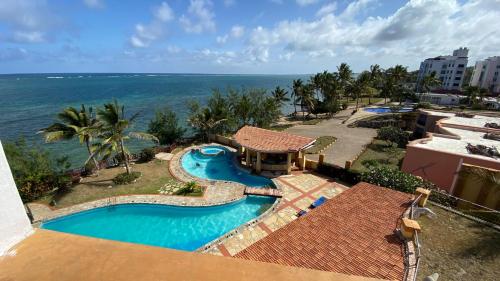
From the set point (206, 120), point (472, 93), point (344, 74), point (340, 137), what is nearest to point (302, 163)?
point (206, 120)

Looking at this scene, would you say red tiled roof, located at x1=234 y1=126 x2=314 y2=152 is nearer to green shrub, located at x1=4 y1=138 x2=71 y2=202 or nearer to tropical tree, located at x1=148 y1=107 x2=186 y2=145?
tropical tree, located at x1=148 y1=107 x2=186 y2=145

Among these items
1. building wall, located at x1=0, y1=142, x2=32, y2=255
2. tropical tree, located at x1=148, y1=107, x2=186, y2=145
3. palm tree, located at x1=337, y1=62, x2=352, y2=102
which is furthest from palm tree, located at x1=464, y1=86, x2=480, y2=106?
building wall, located at x1=0, y1=142, x2=32, y2=255

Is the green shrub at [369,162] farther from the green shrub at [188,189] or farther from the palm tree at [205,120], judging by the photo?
the palm tree at [205,120]

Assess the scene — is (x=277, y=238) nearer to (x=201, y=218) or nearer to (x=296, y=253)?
(x=296, y=253)

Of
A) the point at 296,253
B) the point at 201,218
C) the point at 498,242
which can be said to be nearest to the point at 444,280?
the point at 498,242

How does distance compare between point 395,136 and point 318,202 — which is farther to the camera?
point 395,136

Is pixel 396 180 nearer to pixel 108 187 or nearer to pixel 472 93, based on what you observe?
pixel 108 187
